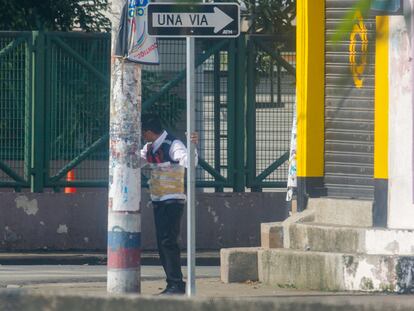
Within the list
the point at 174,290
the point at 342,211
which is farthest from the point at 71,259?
the point at 342,211

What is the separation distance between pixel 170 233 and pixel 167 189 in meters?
0.40

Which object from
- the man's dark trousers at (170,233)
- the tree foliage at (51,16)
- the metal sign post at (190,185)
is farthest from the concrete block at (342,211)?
the tree foliage at (51,16)

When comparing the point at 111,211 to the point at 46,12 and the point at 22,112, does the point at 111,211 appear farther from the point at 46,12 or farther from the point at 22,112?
the point at 46,12

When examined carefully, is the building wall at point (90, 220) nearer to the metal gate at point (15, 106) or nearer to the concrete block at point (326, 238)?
the metal gate at point (15, 106)

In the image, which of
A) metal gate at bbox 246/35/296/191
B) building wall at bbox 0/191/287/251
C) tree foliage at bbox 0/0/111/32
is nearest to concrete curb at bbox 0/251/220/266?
building wall at bbox 0/191/287/251

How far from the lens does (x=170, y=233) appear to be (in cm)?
985

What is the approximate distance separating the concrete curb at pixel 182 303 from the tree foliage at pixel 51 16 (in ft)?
46.1

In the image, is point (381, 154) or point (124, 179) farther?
point (381, 154)

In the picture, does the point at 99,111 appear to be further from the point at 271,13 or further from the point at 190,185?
the point at 271,13

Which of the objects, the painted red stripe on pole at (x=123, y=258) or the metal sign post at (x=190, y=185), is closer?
the metal sign post at (x=190, y=185)

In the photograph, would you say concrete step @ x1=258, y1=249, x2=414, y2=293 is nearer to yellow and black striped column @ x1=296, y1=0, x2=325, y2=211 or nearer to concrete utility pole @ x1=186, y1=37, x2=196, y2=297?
yellow and black striped column @ x1=296, y1=0, x2=325, y2=211

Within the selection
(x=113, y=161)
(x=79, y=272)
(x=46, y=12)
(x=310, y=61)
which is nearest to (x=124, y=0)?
(x=113, y=161)

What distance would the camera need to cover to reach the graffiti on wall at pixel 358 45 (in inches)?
87.4

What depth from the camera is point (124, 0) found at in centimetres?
927
